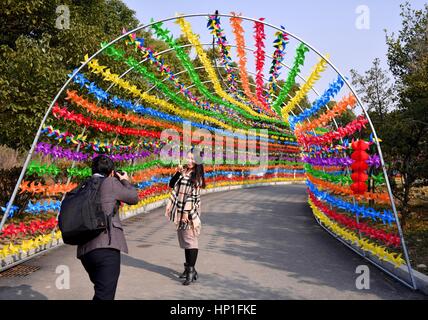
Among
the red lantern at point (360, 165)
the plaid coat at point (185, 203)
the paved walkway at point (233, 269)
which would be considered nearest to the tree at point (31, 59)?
the paved walkway at point (233, 269)

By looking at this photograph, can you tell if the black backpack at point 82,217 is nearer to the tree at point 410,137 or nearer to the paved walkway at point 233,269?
the paved walkway at point 233,269

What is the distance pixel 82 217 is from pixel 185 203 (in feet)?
7.54

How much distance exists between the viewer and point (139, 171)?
507 inches

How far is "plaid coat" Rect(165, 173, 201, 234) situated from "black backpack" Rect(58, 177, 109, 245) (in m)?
2.06

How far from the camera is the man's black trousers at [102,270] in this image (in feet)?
11.8

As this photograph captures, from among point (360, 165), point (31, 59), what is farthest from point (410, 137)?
point (31, 59)

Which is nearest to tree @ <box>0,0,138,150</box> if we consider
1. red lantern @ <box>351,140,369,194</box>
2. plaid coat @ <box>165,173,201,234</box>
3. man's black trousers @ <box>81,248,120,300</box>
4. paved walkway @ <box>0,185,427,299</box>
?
paved walkway @ <box>0,185,427,299</box>

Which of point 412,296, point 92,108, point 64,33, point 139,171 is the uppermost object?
point 64,33

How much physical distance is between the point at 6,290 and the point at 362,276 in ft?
15.5

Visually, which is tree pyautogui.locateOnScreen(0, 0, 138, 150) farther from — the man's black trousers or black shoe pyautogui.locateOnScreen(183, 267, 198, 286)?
the man's black trousers

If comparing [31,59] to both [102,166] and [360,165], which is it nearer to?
[102,166]

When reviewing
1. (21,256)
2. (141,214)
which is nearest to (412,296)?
(21,256)
